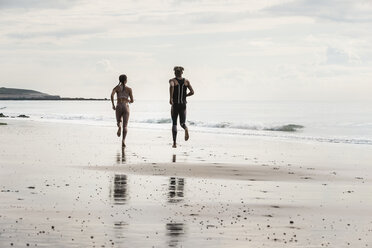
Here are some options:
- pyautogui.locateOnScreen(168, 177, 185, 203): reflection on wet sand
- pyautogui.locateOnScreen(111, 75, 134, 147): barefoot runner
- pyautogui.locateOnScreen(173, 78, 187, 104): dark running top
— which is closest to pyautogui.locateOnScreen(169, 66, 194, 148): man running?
pyautogui.locateOnScreen(173, 78, 187, 104): dark running top

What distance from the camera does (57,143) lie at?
24.6m

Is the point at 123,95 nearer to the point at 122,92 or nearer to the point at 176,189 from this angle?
the point at 122,92

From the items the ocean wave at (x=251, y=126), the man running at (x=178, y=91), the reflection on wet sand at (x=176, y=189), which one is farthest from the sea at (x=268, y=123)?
the reflection on wet sand at (x=176, y=189)

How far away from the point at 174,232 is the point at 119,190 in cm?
406

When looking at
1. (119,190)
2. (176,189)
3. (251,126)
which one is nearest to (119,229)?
(119,190)

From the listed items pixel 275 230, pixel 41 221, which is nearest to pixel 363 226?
pixel 275 230

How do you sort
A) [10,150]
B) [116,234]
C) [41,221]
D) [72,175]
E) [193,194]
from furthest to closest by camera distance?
[10,150]
[72,175]
[193,194]
[41,221]
[116,234]

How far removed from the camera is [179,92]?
22.2m

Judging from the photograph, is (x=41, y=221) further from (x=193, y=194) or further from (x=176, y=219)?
(x=193, y=194)

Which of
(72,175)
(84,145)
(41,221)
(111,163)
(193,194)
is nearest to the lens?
(41,221)

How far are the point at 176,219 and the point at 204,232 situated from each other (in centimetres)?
97

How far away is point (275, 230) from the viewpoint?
8586 mm

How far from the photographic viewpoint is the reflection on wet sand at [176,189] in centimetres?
1133

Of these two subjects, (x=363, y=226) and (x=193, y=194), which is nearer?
(x=363, y=226)
